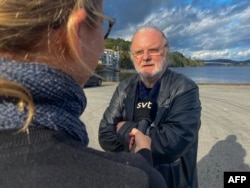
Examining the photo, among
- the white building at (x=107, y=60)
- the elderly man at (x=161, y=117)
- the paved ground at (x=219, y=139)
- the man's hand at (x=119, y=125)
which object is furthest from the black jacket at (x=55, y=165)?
the paved ground at (x=219, y=139)

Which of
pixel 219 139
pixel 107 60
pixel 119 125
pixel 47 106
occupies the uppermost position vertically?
pixel 107 60

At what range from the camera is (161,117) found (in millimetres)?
2457

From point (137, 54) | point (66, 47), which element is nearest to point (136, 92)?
point (137, 54)

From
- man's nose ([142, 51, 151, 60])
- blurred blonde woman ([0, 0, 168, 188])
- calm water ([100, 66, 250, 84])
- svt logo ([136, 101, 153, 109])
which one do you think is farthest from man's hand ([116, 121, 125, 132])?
blurred blonde woman ([0, 0, 168, 188])

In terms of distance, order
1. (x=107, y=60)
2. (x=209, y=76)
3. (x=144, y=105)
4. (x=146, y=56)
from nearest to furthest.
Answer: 1. (x=107, y=60)
2. (x=144, y=105)
3. (x=146, y=56)
4. (x=209, y=76)

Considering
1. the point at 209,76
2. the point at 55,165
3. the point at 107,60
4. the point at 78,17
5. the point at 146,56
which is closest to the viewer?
the point at 55,165

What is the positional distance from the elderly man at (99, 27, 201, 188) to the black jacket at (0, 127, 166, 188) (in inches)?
54.6

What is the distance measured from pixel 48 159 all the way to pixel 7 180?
0.34 ft

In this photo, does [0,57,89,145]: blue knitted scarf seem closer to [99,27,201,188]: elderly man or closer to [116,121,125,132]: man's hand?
[99,27,201,188]: elderly man

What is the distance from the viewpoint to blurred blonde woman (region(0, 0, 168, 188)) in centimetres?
75

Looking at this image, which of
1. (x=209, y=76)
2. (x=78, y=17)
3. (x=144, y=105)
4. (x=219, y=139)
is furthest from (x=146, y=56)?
(x=209, y=76)

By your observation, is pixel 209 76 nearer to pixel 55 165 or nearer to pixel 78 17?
pixel 78 17

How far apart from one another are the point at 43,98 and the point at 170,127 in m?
1.67

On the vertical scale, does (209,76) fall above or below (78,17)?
below
